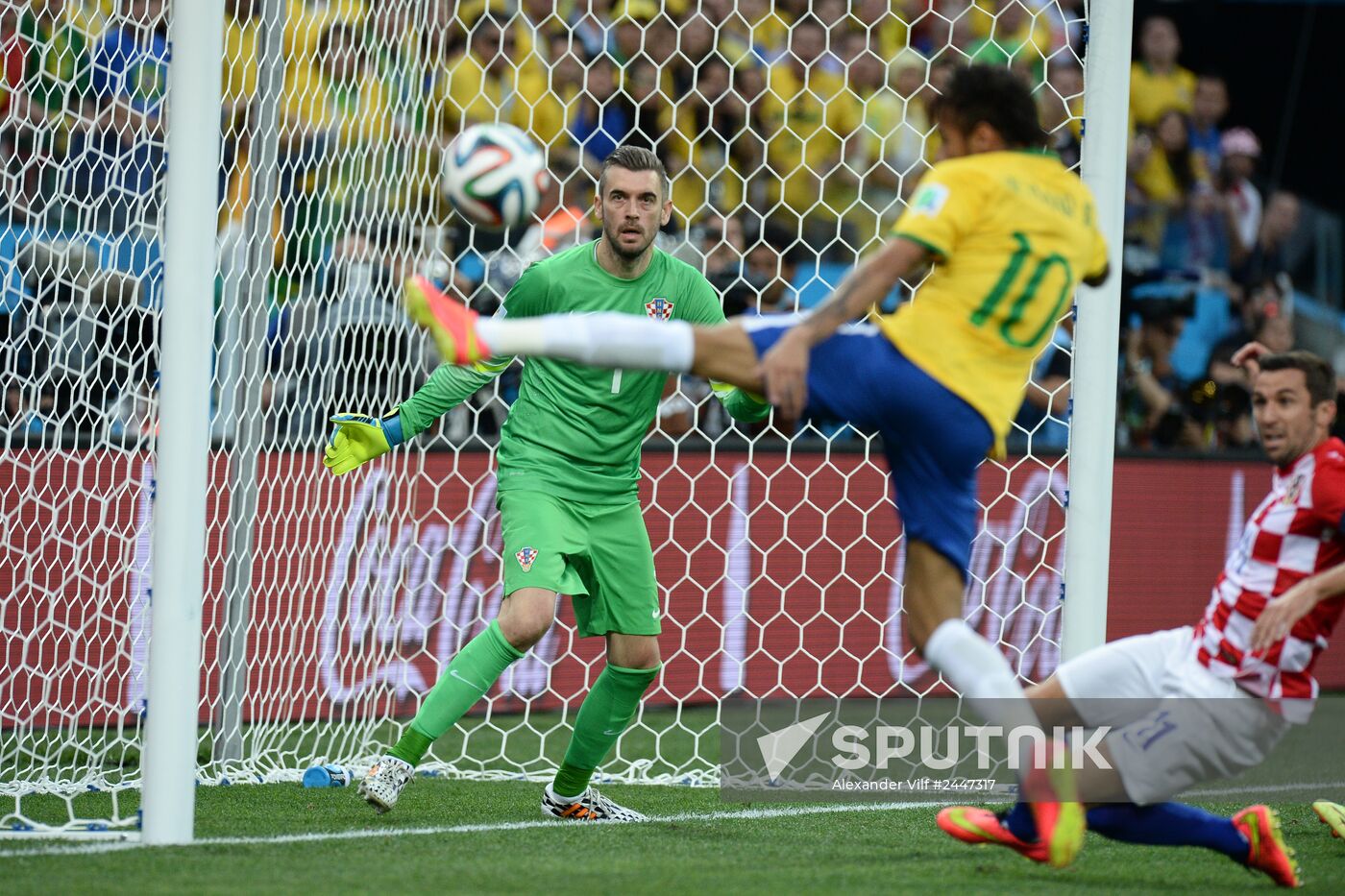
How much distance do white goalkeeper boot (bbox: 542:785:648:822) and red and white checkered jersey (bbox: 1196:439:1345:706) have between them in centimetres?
204

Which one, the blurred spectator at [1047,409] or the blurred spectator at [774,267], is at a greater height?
the blurred spectator at [774,267]

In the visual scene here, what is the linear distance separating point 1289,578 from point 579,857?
1.98 m

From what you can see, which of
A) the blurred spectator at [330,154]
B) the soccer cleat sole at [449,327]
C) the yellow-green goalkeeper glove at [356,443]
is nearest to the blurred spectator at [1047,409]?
the blurred spectator at [330,154]

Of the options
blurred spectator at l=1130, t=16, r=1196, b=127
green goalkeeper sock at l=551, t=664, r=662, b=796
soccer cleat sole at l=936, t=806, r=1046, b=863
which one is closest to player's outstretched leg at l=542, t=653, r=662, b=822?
green goalkeeper sock at l=551, t=664, r=662, b=796

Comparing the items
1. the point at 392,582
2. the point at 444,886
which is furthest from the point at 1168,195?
the point at 444,886

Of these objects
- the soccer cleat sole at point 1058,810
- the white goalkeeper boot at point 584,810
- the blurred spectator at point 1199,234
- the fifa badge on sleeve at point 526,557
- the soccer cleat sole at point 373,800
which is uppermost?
the blurred spectator at point 1199,234

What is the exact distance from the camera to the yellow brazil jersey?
426 centimetres

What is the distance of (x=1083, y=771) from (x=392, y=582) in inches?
154

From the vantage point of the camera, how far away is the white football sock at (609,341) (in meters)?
4.30

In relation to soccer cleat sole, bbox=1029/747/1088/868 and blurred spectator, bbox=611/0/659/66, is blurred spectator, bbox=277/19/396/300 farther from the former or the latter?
soccer cleat sole, bbox=1029/747/1088/868

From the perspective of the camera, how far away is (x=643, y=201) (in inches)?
219

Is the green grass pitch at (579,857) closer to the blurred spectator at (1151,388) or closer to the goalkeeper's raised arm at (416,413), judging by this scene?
the goalkeeper's raised arm at (416,413)

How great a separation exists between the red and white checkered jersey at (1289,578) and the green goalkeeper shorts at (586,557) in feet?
6.35

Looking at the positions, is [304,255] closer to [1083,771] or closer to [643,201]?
[643,201]
